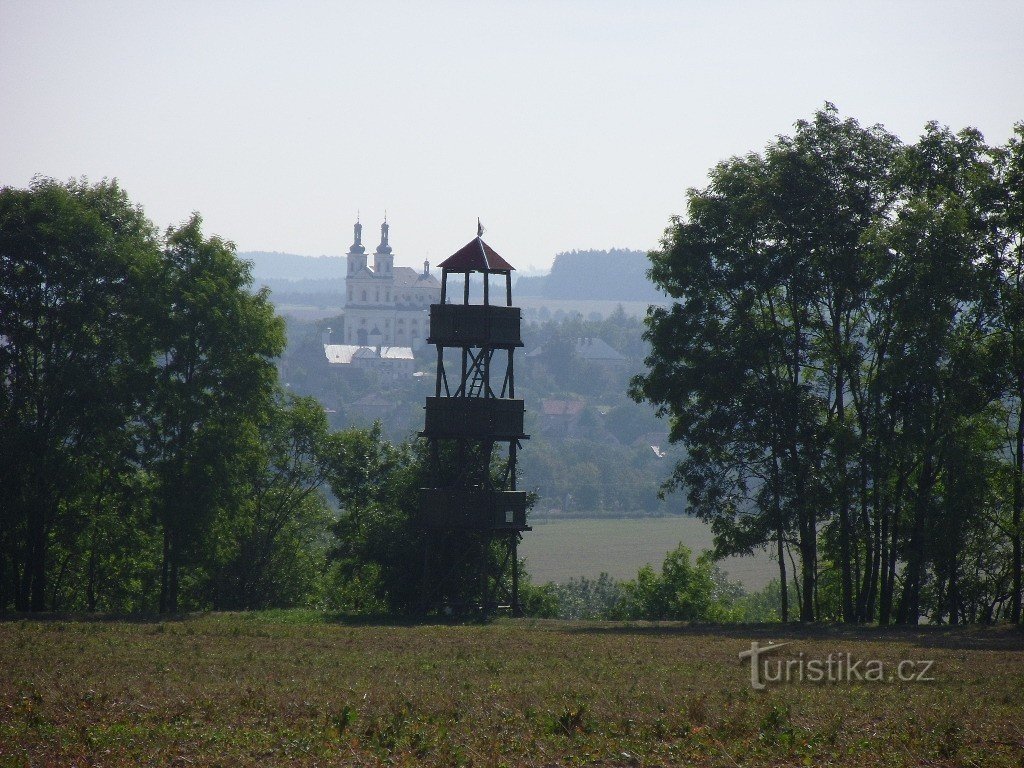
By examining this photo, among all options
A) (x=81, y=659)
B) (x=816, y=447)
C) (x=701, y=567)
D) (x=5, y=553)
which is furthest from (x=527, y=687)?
(x=701, y=567)

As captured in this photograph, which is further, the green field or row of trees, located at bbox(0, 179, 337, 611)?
the green field

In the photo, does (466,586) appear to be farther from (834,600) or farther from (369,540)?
(834,600)

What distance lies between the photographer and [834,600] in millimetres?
43250

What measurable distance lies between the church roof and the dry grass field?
14670 mm

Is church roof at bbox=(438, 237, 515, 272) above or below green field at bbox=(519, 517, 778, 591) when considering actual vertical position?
above

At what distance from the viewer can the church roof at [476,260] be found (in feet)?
118

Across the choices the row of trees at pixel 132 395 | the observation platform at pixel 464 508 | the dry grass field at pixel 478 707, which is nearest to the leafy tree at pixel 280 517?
the row of trees at pixel 132 395

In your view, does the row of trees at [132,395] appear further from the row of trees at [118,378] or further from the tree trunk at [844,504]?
the tree trunk at [844,504]

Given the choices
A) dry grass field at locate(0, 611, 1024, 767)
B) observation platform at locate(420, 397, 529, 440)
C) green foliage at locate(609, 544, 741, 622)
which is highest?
observation platform at locate(420, 397, 529, 440)

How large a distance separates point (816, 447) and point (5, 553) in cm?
2612

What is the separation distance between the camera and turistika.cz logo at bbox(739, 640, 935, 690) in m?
19.0

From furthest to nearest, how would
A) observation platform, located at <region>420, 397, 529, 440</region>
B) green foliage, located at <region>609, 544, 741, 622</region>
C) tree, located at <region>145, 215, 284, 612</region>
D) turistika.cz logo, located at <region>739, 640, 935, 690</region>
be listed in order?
green foliage, located at <region>609, 544, 741, 622</region> < tree, located at <region>145, 215, 284, 612</region> < observation platform, located at <region>420, 397, 529, 440</region> < turistika.cz logo, located at <region>739, 640, 935, 690</region>

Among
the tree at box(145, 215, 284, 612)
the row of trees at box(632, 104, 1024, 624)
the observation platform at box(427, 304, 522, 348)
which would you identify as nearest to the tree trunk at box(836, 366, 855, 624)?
the row of trees at box(632, 104, 1024, 624)

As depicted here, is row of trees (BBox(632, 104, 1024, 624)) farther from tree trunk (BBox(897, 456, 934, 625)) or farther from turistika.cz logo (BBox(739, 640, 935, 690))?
turistika.cz logo (BBox(739, 640, 935, 690))
